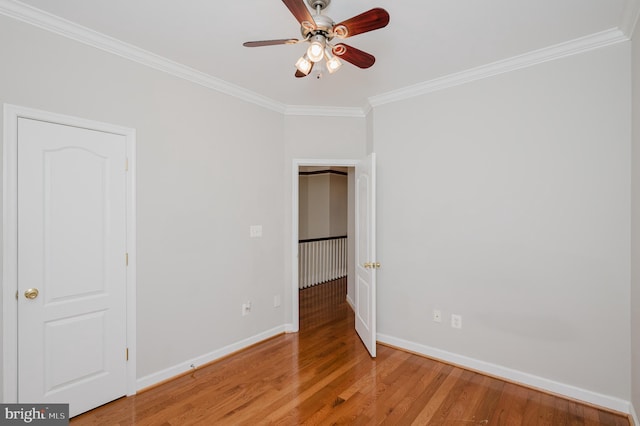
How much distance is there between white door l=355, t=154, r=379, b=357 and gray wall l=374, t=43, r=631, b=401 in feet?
0.93

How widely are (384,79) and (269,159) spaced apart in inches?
60.1

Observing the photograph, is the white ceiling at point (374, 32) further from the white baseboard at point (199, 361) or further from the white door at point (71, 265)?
the white baseboard at point (199, 361)

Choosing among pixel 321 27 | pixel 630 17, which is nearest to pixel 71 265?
pixel 321 27

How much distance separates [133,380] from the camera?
2.60 metres

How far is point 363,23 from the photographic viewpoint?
65.4 inches

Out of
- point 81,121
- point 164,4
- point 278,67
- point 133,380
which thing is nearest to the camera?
point 164,4

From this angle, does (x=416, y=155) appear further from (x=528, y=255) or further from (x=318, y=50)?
(x=318, y=50)

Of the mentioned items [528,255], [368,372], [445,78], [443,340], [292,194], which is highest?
[445,78]

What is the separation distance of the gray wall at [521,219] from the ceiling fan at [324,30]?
A: 156 cm

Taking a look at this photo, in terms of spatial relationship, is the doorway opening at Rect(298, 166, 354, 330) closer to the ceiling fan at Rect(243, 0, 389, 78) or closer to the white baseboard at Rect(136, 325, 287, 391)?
the white baseboard at Rect(136, 325, 287, 391)

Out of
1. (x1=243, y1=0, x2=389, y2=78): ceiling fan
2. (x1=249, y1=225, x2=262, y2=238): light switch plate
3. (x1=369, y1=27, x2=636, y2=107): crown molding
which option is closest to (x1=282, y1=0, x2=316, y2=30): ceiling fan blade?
(x1=243, y1=0, x2=389, y2=78): ceiling fan

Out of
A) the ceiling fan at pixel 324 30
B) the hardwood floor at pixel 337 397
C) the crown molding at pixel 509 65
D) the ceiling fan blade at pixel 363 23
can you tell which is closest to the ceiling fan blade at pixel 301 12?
the ceiling fan at pixel 324 30

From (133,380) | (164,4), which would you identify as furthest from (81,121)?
(133,380)

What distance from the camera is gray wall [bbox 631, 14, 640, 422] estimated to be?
2131mm
